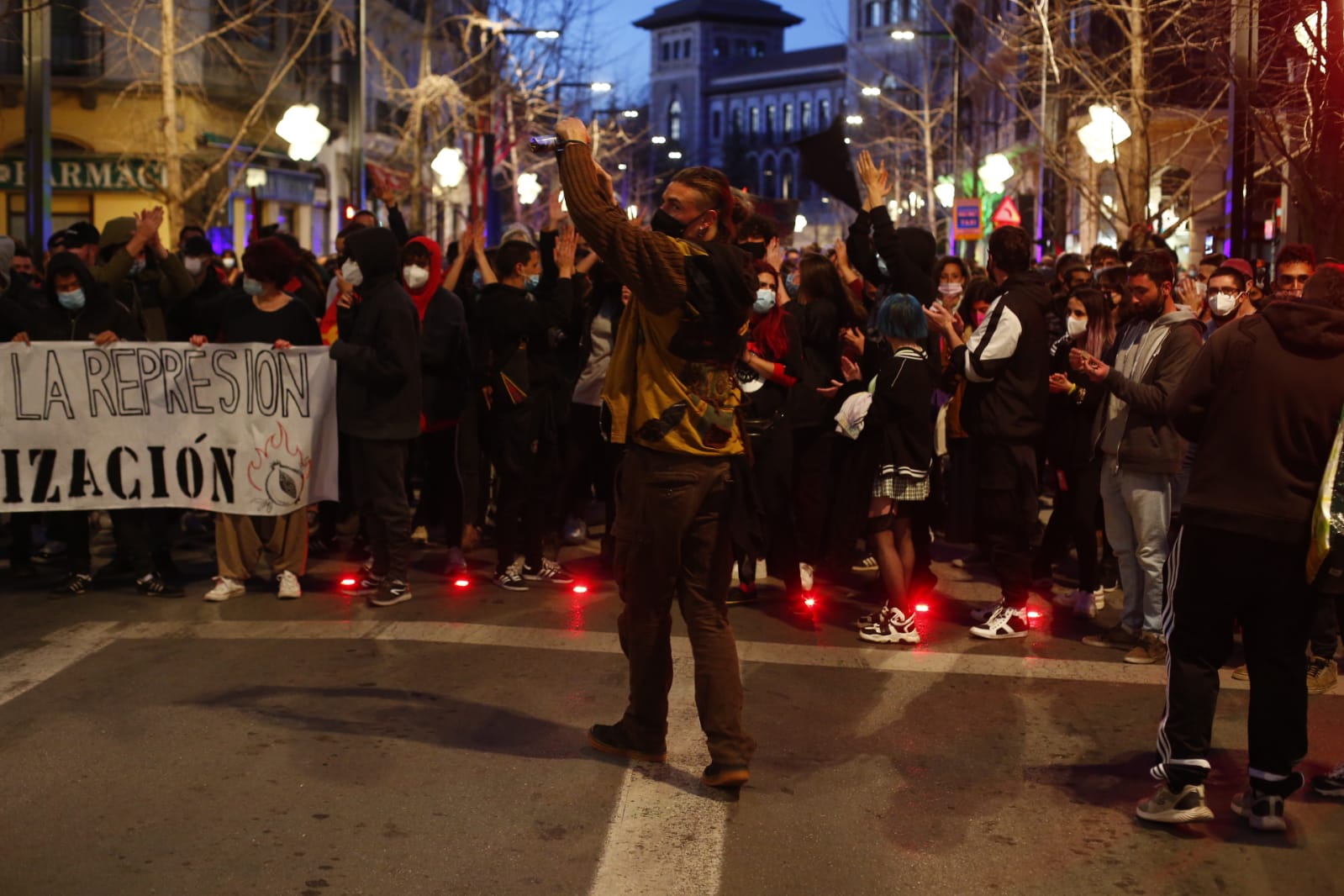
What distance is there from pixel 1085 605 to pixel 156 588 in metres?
5.14

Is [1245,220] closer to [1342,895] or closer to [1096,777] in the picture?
[1096,777]

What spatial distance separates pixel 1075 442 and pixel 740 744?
13.1 feet

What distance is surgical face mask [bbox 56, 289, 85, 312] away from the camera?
8992 mm

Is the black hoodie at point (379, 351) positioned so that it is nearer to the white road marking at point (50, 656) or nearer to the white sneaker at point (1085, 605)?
the white road marking at point (50, 656)

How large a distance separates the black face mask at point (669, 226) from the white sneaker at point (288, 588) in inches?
162

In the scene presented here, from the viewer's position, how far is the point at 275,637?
25.6 ft

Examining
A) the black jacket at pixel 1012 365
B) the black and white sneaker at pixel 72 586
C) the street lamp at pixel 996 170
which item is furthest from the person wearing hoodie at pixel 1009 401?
the street lamp at pixel 996 170

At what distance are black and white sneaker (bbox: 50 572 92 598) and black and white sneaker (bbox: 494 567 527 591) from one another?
2307 millimetres

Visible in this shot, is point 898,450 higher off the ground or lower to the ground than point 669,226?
lower

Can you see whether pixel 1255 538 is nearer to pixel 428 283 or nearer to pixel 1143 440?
pixel 1143 440

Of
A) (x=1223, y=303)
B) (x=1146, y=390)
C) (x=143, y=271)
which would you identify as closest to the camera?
(x=1146, y=390)

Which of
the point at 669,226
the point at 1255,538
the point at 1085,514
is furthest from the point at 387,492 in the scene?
the point at 1255,538

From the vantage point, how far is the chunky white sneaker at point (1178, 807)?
17.1 ft

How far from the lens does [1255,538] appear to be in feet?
16.9
